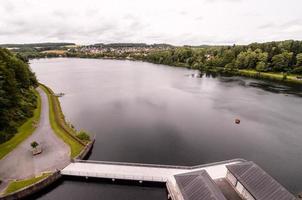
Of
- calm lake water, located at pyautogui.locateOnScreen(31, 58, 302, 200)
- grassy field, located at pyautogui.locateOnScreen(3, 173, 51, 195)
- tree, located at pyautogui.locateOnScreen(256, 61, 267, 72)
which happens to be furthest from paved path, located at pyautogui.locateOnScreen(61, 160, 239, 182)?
tree, located at pyautogui.locateOnScreen(256, 61, 267, 72)

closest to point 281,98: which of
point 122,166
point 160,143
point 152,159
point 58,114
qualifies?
point 160,143

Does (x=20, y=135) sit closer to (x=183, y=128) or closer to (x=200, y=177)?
(x=183, y=128)

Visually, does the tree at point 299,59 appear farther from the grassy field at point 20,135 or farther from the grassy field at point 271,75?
the grassy field at point 20,135

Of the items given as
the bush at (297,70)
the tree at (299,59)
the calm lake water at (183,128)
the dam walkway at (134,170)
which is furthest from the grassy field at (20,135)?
the tree at (299,59)

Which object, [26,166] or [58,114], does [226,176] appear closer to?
[26,166]

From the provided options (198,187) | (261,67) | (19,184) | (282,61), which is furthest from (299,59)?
(19,184)

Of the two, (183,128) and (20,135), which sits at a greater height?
(20,135)

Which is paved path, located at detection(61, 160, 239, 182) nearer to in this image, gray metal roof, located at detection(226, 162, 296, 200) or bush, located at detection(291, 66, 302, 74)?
gray metal roof, located at detection(226, 162, 296, 200)
